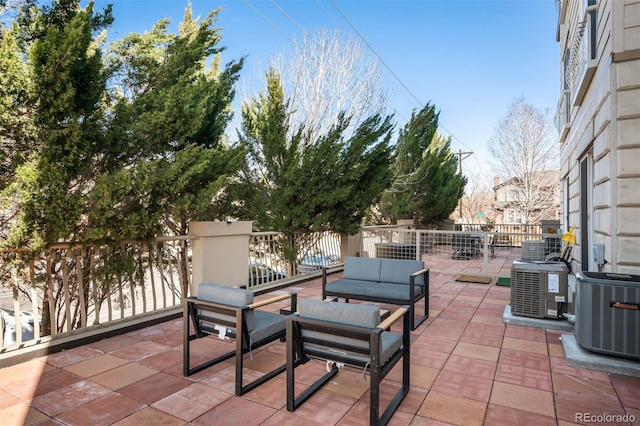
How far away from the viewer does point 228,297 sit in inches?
117

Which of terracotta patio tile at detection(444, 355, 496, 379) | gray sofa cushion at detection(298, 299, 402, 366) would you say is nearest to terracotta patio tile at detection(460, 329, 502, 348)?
terracotta patio tile at detection(444, 355, 496, 379)

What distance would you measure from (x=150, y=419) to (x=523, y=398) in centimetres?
266

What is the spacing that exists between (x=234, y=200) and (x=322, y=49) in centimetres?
540

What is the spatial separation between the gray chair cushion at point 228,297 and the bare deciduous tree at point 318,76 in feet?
24.9

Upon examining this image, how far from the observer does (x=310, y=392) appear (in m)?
2.79

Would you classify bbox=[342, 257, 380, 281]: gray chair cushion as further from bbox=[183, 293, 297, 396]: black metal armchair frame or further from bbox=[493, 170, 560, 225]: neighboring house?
bbox=[493, 170, 560, 225]: neighboring house

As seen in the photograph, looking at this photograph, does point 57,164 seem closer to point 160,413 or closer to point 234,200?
point 160,413

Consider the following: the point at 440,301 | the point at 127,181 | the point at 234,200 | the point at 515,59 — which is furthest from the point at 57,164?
the point at 515,59

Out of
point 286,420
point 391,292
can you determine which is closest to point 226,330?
point 286,420

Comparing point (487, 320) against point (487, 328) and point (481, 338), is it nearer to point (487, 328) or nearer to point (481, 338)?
point (487, 328)

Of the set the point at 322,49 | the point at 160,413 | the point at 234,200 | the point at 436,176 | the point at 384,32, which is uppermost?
the point at 384,32

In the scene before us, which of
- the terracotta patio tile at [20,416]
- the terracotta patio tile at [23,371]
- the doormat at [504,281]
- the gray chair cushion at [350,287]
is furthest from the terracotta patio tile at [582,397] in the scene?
the doormat at [504,281]

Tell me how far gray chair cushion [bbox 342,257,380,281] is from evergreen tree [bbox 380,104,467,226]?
7.91m

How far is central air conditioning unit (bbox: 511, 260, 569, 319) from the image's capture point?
4426 mm
